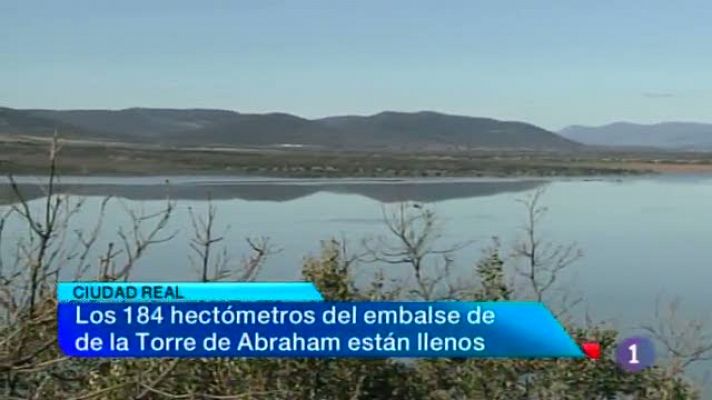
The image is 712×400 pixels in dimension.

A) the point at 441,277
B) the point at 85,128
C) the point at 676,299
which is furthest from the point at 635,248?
the point at 85,128

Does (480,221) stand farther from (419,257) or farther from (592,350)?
(592,350)

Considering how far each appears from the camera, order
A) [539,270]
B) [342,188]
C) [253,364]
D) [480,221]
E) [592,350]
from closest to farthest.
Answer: [253,364]
[592,350]
[539,270]
[480,221]
[342,188]

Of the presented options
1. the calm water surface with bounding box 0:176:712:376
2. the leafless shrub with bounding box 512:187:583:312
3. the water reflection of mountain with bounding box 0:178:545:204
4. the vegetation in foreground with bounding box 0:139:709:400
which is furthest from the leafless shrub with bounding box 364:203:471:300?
the water reflection of mountain with bounding box 0:178:545:204

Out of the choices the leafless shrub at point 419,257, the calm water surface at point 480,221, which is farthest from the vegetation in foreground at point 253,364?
the calm water surface at point 480,221

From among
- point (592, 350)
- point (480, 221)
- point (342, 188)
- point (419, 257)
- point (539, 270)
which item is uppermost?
point (342, 188)

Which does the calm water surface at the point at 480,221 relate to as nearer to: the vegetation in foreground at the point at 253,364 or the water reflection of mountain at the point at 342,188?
the water reflection of mountain at the point at 342,188

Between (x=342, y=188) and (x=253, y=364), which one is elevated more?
(x=342, y=188)

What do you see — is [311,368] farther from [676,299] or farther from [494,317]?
[676,299]

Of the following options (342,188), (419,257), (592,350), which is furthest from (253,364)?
(342,188)

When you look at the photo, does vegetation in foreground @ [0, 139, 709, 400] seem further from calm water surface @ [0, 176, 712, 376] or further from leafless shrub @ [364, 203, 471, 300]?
calm water surface @ [0, 176, 712, 376]

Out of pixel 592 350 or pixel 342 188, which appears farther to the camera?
pixel 342 188
